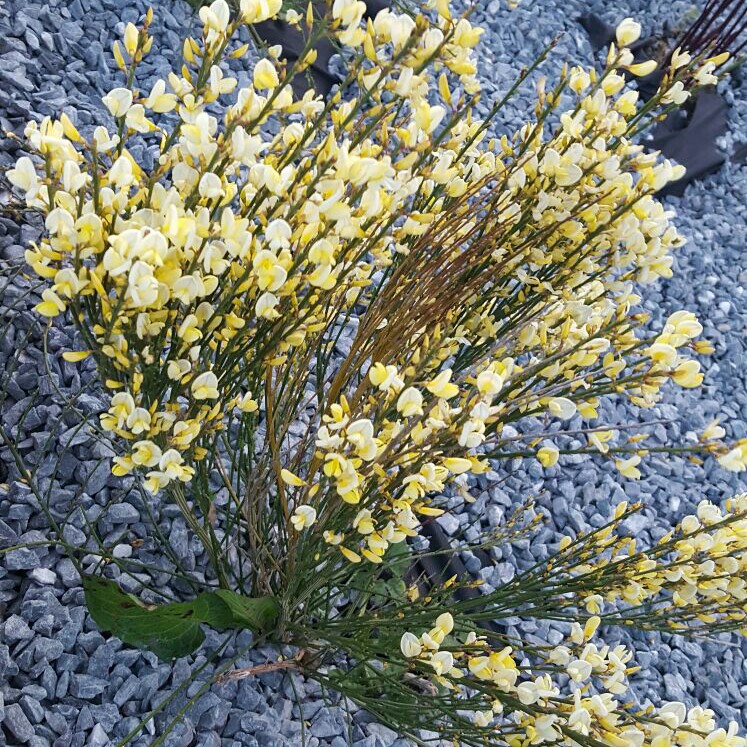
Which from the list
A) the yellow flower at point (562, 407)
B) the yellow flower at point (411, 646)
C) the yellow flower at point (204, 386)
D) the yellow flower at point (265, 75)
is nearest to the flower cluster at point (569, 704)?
the yellow flower at point (411, 646)

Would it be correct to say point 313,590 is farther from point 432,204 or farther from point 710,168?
point 710,168

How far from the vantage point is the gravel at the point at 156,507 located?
1294 millimetres

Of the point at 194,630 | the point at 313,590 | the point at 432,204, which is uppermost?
the point at 432,204

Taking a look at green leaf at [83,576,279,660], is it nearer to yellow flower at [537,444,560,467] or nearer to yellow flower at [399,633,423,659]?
yellow flower at [399,633,423,659]

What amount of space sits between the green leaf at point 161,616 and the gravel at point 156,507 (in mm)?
83

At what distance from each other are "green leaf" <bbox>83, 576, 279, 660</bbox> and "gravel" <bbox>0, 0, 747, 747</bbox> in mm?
83

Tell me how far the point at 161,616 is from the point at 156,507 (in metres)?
0.33

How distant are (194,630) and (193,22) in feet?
6.03

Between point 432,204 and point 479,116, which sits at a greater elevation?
point 432,204

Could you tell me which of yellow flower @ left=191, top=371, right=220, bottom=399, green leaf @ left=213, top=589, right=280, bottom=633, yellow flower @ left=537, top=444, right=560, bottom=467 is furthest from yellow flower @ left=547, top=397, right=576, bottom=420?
green leaf @ left=213, top=589, right=280, bottom=633

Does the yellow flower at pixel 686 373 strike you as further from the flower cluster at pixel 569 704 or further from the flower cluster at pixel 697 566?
the flower cluster at pixel 569 704

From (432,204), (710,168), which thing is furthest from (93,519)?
(710,168)

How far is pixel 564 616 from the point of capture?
137 centimetres

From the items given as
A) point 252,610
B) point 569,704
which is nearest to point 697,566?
point 569,704
